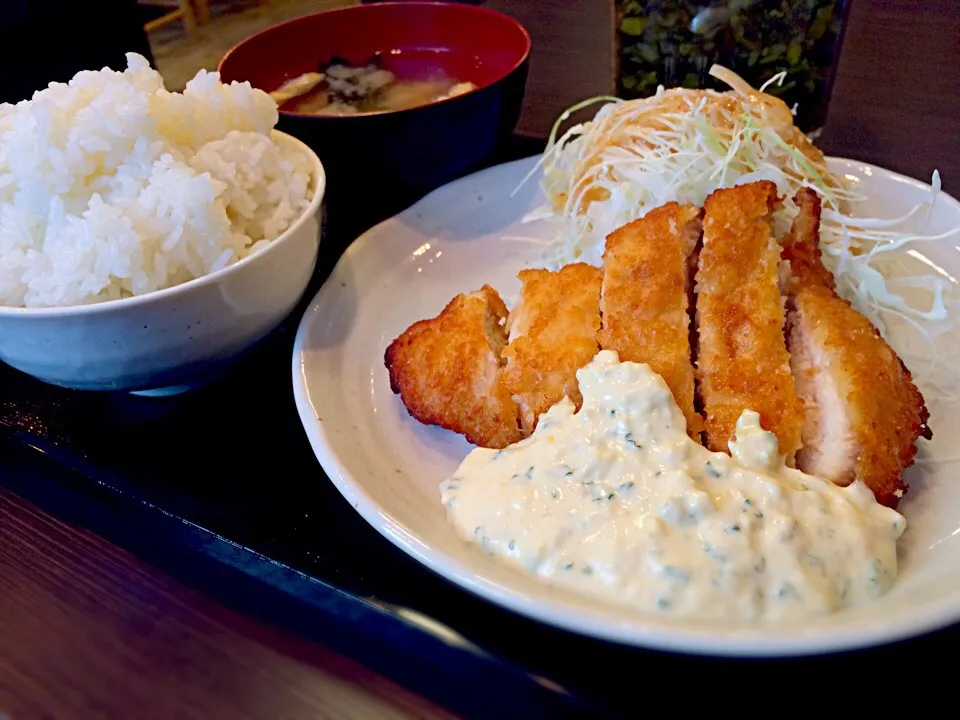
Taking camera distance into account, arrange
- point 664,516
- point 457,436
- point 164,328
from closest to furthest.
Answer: point 664,516, point 164,328, point 457,436

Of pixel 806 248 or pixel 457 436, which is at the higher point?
pixel 806 248

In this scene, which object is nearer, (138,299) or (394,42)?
(138,299)

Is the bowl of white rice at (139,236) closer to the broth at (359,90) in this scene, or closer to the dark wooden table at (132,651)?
the dark wooden table at (132,651)

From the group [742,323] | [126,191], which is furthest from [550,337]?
[126,191]

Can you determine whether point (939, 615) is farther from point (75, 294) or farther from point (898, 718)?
point (75, 294)

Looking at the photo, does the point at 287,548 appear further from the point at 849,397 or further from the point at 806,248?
the point at 806,248

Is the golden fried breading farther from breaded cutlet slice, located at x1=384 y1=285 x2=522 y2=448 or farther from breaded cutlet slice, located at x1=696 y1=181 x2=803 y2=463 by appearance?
breaded cutlet slice, located at x1=384 y1=285 x2=522 y2=448

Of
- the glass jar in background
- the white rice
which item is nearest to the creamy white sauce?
the white rice
